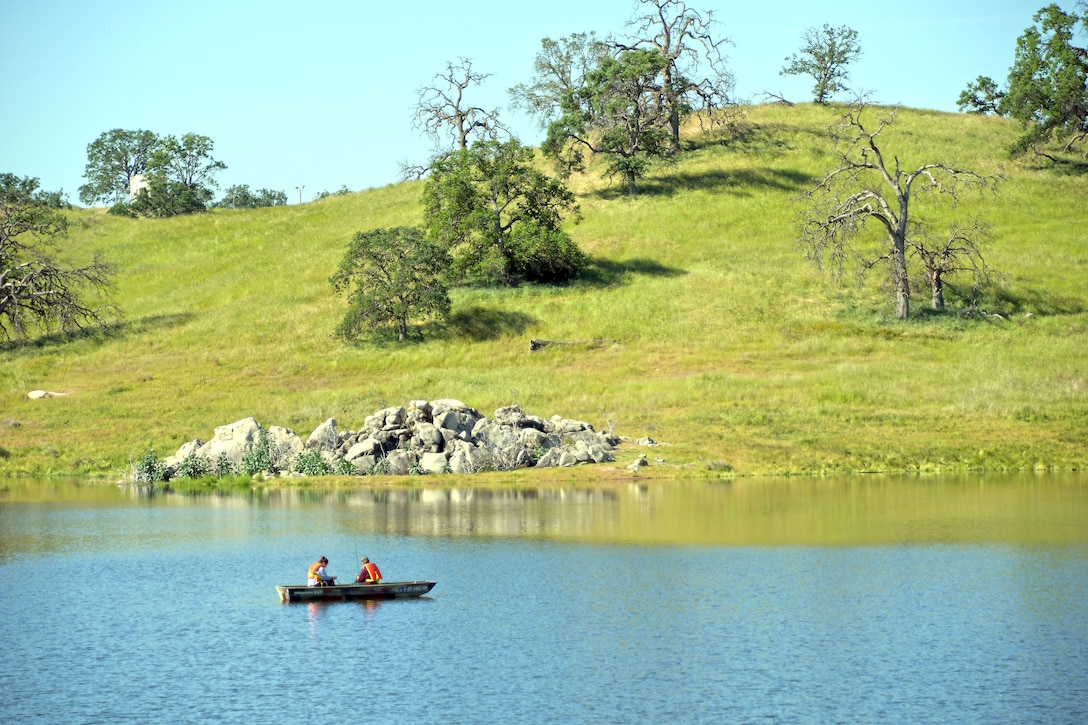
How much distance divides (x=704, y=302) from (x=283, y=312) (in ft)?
112

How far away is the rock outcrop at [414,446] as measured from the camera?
6400cm

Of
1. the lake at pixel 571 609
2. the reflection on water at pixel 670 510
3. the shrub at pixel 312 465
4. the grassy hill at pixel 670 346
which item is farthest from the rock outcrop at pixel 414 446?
the lake at pixel 571 609

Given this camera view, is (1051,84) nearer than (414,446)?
No

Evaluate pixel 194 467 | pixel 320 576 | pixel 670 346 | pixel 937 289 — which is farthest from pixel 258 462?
pixel 937 289

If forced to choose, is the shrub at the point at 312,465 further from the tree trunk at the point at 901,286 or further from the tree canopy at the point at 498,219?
the tree trunk at the point at 901,286

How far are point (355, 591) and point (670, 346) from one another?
5087 cm

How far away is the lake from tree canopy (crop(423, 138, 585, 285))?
40728 mm

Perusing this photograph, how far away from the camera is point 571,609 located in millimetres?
36375

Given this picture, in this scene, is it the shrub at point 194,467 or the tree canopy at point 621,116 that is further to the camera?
the tree canopy at point 621,116

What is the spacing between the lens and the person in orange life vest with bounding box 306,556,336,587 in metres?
38.4

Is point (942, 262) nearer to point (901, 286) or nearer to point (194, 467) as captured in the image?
point (901, 286)

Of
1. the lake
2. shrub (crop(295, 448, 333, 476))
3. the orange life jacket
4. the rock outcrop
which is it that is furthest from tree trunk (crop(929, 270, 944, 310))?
the orange life jacket

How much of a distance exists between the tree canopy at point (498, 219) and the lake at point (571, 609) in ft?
134

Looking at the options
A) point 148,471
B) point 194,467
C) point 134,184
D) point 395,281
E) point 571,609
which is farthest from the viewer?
point 134,184
